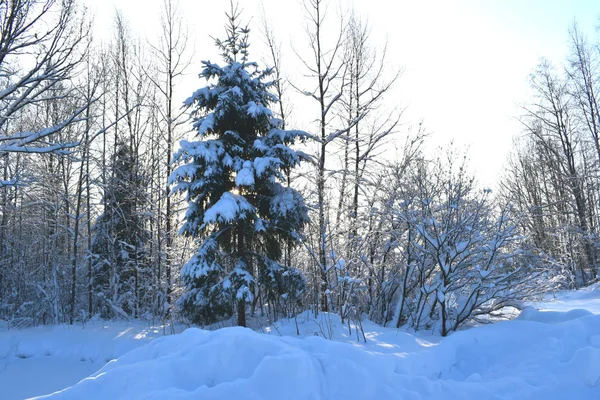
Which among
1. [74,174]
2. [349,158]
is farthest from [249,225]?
[74,174]

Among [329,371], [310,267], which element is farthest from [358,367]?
[310,267]

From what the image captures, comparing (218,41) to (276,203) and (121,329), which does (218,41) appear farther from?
(121,329)

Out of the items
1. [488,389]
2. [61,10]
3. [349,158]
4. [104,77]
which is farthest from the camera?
[104,77]

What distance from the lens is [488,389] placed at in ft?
11.8

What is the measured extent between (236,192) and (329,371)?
21.2 ft

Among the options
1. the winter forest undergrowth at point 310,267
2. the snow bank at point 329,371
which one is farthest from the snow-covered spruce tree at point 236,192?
the snow bank at point 329,371

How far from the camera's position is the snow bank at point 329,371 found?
9.94 ft

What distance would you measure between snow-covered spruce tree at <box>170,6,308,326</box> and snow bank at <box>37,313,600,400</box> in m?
4.46

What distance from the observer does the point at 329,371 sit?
3426mm

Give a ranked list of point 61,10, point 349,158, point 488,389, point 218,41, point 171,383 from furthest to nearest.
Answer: point 349,158
point 218,41
point 61,10
point 488,389
point 171,383

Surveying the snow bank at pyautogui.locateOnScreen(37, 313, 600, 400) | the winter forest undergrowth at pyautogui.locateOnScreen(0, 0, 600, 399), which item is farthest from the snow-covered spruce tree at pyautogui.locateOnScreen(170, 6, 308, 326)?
the snow bank at pyautogui.locateOnScreen(37, 313, 600, 400)

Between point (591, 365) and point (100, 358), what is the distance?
9396 millimetres

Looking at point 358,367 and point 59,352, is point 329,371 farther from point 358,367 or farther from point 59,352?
point 59,352

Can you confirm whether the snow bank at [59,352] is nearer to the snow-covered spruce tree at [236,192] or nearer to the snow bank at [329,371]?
the snow-covered spruce tree at [236,192]
